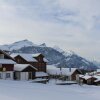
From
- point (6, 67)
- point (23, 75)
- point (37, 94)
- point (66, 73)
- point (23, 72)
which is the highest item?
point (6, 67)

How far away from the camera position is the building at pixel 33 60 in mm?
80250

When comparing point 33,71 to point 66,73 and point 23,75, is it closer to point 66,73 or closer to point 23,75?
point 23,75

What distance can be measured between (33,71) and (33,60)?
15518mm

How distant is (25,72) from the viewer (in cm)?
6372

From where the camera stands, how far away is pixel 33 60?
82000mm

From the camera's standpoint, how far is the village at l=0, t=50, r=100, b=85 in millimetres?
59656

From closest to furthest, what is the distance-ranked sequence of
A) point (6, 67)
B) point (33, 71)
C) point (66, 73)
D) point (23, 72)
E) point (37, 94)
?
point (37, 94) < point (6, 67) < point (23, 72) < point (33, 71) < point (66, 73)

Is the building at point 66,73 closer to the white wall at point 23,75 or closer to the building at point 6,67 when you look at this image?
the white wall at point 23,75

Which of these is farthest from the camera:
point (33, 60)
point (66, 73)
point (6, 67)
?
point (66, 73)

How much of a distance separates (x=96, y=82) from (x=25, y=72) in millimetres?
35105

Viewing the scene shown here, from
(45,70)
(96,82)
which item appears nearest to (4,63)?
(45,70)

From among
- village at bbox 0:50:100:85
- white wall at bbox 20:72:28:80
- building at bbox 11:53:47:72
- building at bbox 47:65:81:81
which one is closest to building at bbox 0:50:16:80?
village at bbox 0:50:100:85

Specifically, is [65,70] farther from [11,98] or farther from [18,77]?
[11,98]

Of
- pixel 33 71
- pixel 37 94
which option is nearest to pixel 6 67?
pixel 33 71
